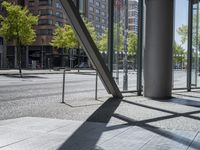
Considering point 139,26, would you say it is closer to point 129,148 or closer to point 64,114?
point 64,114

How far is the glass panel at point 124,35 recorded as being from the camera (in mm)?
16234

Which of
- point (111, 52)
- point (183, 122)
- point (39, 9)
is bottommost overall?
point (183, 122)

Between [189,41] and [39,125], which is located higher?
[189,41]

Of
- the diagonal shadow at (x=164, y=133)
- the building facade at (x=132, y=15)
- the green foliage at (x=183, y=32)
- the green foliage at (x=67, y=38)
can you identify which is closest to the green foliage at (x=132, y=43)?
the building facade at (x=132, y=15)

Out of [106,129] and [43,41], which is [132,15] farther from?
[43,41]

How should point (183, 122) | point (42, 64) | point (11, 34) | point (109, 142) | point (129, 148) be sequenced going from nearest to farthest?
1. point (129, 148)
2. point (109, 142)
3. point (183, 122)
4. point (11, 34)
5. point (42, 64)

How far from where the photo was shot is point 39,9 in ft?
281

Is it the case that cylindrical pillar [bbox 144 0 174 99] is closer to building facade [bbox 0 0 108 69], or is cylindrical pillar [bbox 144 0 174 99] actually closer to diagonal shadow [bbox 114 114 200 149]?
diagonal shadow [bbox 114 114 200 149]

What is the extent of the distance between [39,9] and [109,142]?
3198 inches

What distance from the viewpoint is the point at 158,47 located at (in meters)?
14.9

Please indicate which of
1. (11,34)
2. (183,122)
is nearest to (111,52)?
(183,122)

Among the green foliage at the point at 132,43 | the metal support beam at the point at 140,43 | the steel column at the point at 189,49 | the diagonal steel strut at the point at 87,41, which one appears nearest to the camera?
the diagonal steel strut at the point at 87,41

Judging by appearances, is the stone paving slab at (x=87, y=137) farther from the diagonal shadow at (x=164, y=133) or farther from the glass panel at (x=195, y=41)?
the glass panel at (x=195, y=41)

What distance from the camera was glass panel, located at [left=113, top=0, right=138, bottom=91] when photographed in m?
16.2
